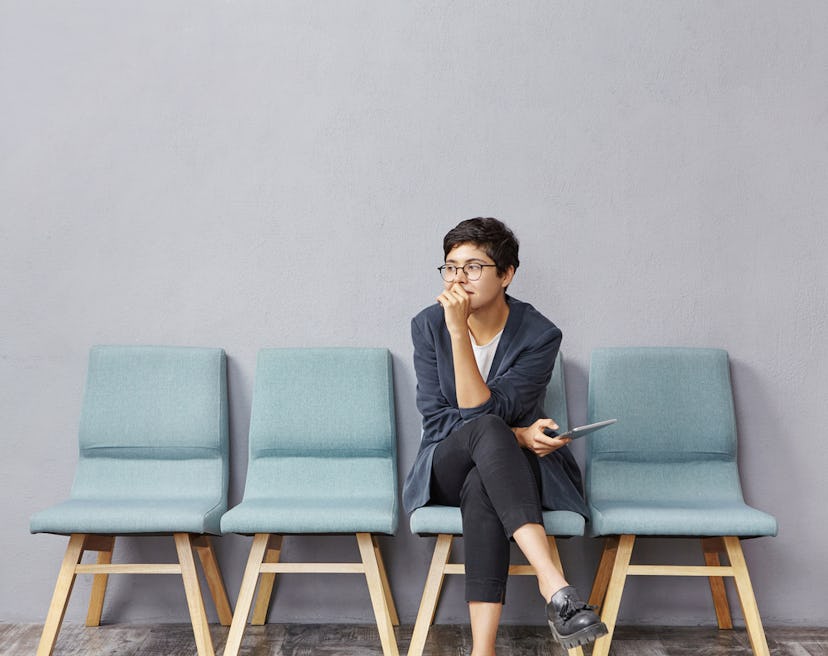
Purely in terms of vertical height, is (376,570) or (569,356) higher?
(569,356)

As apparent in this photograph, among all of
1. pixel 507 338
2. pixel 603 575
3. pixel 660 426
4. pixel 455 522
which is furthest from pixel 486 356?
pixel 603 575

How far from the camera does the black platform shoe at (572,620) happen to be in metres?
1.87

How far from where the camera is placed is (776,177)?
286 centimetres

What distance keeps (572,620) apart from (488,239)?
3.37ft

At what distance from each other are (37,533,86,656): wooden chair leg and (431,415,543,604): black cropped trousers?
1.08 metres

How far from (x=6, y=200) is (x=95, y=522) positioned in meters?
1.19

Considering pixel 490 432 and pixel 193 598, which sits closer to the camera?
pixel 490 432

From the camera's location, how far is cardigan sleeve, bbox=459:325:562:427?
2.36 m

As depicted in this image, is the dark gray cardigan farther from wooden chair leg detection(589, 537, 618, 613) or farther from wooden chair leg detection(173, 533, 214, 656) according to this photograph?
wooden chair leg detection(173, 533, 214, 656)

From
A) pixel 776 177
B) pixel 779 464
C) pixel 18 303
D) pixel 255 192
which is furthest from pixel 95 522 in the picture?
pixel 776 177

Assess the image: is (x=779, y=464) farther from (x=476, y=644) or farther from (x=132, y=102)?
(x=132, y=102)

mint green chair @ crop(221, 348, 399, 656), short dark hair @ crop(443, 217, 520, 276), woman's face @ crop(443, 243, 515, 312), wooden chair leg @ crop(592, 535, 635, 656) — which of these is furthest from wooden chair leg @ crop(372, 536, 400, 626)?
short dark hair @ crop(443, 217, 520, 276)

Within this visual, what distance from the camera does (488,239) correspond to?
244 centimetres

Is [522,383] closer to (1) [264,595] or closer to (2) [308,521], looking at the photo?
(2) [308,521]
